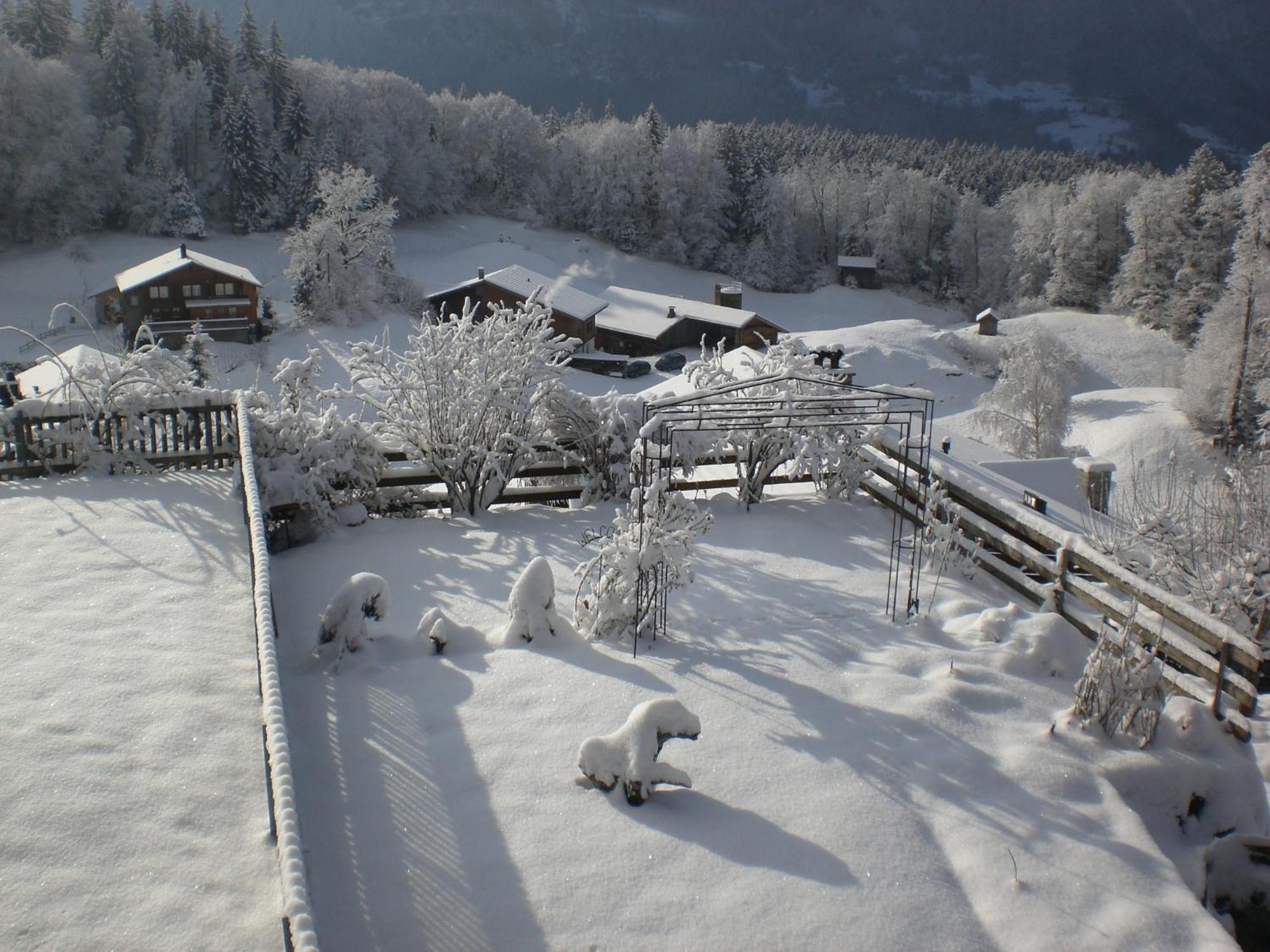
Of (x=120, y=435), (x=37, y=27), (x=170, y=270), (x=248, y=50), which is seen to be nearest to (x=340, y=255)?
(x=170, y=270)

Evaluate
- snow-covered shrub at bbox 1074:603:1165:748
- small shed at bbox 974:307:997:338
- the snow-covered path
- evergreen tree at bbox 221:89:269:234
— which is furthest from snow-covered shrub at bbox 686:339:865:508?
evergreen tree at bbox 221:89:269:234

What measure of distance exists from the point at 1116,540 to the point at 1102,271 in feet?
191

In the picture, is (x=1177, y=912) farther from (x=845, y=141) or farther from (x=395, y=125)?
(x=845, y=141)

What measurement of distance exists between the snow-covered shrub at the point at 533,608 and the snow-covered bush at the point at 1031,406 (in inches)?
1286

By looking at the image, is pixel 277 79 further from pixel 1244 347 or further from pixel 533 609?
pixel 533 609

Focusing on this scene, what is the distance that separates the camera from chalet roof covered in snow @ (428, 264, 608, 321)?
42.8m

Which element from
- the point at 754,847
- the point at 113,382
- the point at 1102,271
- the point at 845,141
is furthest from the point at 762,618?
the point at 845,141

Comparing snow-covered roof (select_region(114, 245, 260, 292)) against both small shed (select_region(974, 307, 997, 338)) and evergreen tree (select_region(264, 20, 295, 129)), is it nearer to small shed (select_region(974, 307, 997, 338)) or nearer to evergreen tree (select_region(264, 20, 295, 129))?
evergreen tree (select_region(264, 20, 295, 129))

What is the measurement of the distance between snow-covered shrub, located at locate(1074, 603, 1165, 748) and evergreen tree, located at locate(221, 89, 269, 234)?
53878 mm

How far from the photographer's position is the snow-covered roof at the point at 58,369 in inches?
402

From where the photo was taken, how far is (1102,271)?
59.6 m

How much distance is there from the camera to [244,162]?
5112 cm

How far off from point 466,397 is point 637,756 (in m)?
5.89

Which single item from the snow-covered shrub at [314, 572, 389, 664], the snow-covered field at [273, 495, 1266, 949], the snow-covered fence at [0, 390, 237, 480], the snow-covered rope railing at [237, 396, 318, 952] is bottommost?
the snow-covered field at [273, 495, 1266, 949]
